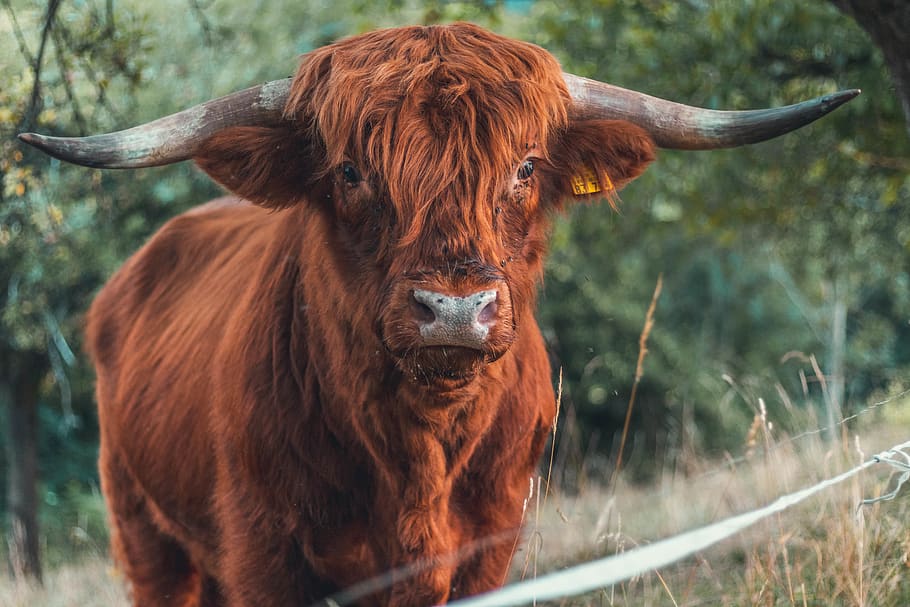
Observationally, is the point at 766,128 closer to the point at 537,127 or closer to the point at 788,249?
the point at 537,127

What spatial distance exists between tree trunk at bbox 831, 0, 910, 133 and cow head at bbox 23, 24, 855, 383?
682 mm

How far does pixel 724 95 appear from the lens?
7.24 m

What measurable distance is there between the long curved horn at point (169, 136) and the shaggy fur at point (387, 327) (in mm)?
81

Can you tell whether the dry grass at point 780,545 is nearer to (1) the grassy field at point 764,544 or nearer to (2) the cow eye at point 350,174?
(1) the grassy field at point 764,544

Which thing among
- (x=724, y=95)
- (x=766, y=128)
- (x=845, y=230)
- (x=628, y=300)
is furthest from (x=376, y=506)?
A: (x=628, y=300)

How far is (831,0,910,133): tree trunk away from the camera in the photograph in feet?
12.5

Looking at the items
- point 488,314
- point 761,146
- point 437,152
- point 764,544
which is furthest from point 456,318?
point 761,146

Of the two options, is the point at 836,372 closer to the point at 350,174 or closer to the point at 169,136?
the point at 350,174

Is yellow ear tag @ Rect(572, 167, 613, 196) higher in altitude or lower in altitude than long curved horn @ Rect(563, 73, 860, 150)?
lower

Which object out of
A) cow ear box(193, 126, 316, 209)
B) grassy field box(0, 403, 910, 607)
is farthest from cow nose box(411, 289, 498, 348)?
cow ear box(193, 126, 316, 209)

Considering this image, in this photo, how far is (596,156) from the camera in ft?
12.4

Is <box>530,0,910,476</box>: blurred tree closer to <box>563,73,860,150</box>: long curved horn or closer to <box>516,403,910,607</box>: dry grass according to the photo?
<box>516,403,910,607</box>: dry grass

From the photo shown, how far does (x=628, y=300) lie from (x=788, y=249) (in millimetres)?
5694

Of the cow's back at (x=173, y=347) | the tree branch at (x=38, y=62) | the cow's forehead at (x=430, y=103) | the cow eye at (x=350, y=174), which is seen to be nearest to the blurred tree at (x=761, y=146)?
the cow's forehead at (x=430, y=103)
